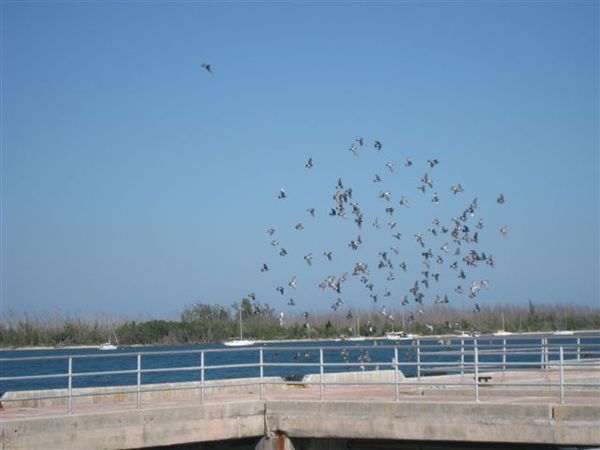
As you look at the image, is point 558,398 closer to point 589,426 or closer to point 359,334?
point 589,426

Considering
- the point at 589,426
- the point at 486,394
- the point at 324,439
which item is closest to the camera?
the point at 589,426

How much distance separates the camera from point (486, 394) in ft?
83.3

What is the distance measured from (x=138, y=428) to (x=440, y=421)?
16.6 feet

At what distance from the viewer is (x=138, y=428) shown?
20.9 metres

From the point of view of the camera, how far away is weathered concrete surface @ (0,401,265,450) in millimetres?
19375

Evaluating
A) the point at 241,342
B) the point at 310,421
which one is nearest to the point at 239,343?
the point at 241,342

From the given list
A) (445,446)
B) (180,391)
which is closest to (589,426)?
(445,446)

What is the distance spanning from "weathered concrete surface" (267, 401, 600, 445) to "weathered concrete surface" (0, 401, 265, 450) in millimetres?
616

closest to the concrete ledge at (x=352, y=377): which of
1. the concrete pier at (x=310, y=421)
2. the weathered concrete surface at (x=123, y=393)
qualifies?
the weathered concrete surface at (x=123, y=393)

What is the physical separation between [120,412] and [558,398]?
8301mm

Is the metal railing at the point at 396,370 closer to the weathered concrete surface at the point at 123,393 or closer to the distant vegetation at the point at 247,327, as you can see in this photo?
the weathered concrete surface at the point at 123,393

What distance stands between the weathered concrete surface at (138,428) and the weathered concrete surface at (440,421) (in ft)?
2.02

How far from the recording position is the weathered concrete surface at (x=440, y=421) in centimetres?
2028

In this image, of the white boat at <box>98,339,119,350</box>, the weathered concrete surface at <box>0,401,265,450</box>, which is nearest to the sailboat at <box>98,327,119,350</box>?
the white boat at <box>98,339,119,350</box>
